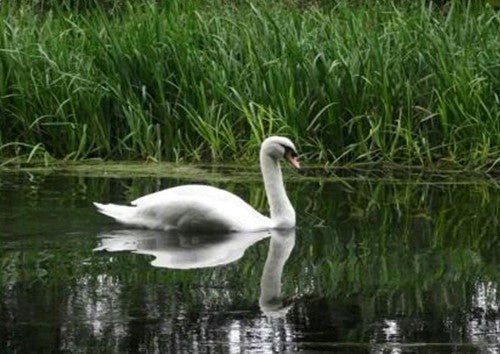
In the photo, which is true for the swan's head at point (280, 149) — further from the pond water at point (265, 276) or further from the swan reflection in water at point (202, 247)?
the swan reflection in water at point (202, 247)

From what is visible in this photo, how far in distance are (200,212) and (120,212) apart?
0.55 m

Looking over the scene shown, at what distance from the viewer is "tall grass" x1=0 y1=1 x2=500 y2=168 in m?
12.3

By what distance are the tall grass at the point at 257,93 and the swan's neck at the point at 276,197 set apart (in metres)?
2.33

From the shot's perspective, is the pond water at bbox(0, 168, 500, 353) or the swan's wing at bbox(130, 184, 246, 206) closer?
the pond water at bbox(0, 168, 500, 353)

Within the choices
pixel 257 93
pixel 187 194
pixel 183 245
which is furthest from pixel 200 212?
pixel 257 93

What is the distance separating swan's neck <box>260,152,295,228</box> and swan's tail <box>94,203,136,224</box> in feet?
2.92

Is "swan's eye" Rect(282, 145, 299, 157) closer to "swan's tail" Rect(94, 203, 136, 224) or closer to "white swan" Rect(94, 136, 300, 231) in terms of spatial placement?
"white swan" Rect(94, 136, 300, 231)

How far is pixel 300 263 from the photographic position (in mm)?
8391

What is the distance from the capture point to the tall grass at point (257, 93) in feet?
40.3

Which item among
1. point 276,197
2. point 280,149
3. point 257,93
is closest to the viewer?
point 276,197

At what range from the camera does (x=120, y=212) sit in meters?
9.57

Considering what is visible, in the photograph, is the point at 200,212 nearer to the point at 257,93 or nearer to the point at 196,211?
the point at 196,211

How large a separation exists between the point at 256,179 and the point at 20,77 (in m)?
2.52

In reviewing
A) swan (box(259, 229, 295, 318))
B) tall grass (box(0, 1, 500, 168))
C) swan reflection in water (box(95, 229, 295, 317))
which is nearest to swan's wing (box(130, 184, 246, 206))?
swan reflection in water (box(95, 229, 295, 317))
